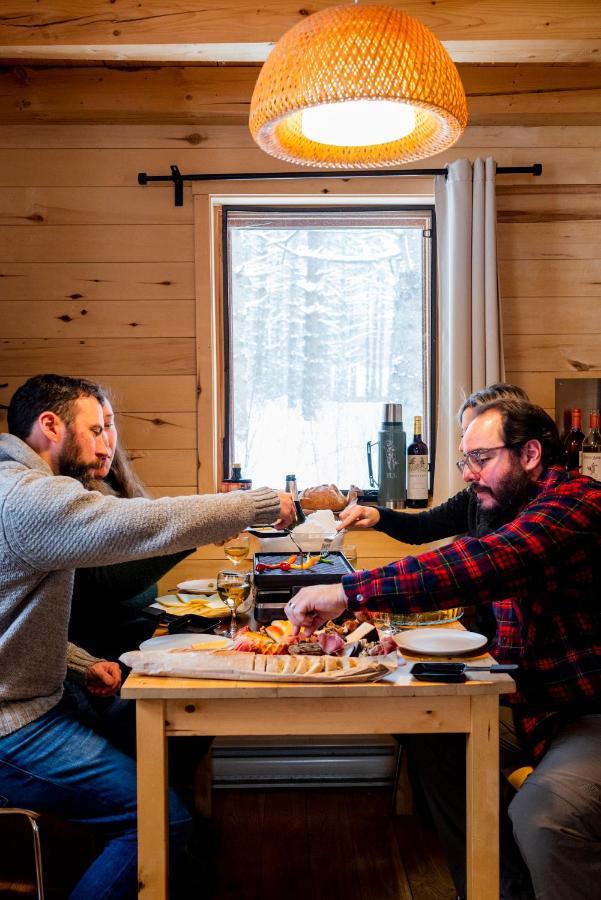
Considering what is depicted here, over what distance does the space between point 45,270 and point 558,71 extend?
208 centimetres

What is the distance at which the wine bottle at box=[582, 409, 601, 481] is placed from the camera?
3029 mm

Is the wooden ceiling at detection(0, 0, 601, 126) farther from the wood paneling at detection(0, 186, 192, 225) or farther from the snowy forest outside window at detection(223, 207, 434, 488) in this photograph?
the snowy forest outside window at detection(223, 207, 434, 488)

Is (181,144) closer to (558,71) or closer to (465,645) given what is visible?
(558,71)

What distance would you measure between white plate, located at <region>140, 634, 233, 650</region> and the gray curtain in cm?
145

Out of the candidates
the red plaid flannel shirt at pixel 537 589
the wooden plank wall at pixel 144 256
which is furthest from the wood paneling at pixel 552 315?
the red plaid flannel shirt at pixel 537 589

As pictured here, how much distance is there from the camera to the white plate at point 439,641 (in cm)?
172

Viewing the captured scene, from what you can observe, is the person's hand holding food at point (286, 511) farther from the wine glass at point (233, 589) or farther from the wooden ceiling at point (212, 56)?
the wooden ceiling at point (212, 56)

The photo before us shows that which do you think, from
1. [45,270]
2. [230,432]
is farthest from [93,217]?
[230,432]

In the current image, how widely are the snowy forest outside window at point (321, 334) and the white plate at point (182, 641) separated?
1.51 m

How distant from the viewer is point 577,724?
180 cm

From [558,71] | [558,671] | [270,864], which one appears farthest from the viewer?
[558,71]

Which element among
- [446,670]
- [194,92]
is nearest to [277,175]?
[194,92]

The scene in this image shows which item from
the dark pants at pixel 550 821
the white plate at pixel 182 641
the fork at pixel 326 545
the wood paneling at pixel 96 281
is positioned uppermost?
the wood paneling at pixel 96 281

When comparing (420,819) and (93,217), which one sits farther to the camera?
(93,217)
